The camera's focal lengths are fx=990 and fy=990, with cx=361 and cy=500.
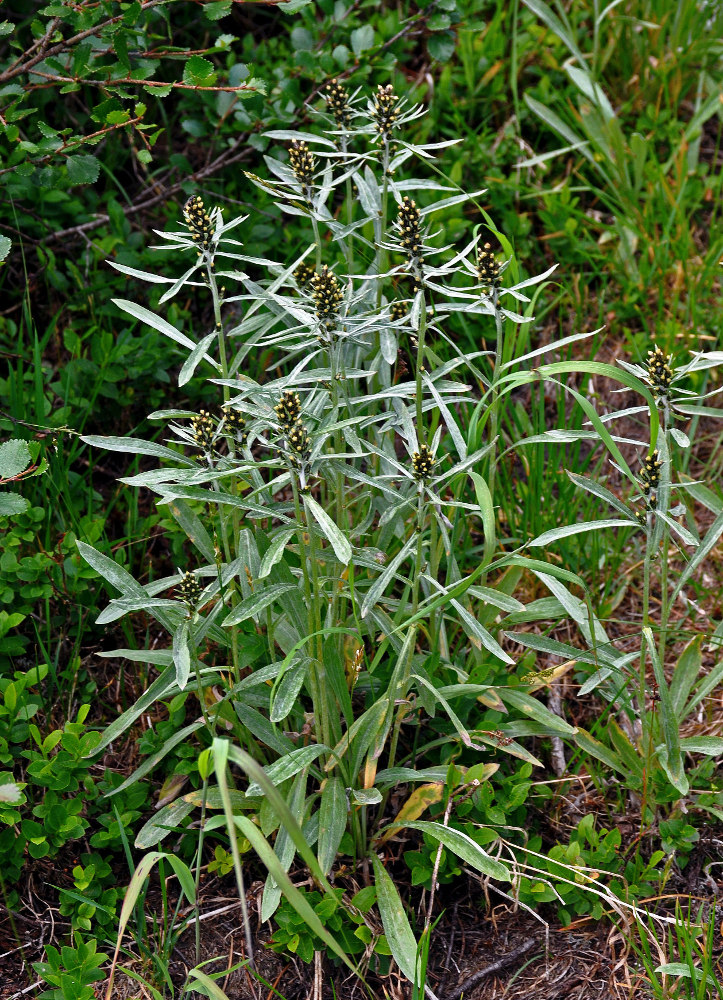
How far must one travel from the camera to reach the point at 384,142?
203 cm

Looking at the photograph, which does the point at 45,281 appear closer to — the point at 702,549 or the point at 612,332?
the point at 612,332

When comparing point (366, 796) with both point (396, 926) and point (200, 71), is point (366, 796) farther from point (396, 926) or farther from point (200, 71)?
point (200, 71)

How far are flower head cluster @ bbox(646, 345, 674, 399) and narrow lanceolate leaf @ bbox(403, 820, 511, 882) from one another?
94 cm

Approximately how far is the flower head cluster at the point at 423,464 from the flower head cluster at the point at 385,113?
684 millimetres

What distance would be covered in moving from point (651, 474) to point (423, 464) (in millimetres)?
432

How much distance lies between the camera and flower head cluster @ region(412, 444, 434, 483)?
5.94ft

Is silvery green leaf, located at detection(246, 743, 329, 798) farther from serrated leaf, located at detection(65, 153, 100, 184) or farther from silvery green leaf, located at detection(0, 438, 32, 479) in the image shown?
serrated leaf, located at detection(65, 153, 100, 184)

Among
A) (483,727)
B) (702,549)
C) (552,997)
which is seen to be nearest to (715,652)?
(702,549)

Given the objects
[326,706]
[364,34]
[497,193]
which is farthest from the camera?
[497,193]

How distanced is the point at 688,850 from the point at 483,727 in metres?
0.49

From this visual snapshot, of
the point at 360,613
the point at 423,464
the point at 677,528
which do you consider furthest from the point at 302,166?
the point at 677,528

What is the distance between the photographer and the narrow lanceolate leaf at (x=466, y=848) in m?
1.83

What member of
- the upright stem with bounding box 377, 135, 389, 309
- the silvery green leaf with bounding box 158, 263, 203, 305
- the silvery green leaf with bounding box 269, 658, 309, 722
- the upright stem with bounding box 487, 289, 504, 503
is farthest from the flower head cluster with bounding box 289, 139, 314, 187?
the silvery green leaf with bounding box 269, 658, 309, 722

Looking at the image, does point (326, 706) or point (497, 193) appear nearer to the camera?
point (326, 706)
